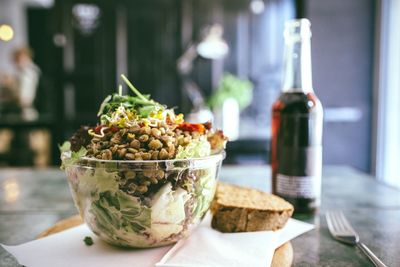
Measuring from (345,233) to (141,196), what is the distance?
44cm

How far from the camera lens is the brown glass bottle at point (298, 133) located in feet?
3.02

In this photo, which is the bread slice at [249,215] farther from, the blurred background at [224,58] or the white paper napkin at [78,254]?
the blurred background at [224,58]

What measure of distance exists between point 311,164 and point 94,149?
1.69 feet

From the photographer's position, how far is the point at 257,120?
4184 mm

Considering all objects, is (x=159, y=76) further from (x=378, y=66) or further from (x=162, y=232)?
(x=162, y=232)

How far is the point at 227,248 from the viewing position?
690mm

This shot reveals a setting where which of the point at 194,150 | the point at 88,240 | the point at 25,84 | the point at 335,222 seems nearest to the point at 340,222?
the point at 335,222

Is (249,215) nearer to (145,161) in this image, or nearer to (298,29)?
(145,161)

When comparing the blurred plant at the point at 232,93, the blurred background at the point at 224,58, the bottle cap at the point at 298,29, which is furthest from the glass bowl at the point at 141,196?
the blurred background at the point at 224,58

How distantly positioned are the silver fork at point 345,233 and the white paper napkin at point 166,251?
0.09 meters

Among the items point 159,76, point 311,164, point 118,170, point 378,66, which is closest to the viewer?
→ point 118,170

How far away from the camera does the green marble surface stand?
703 mm

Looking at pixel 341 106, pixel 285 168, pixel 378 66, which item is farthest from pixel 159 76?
pixel 285 168

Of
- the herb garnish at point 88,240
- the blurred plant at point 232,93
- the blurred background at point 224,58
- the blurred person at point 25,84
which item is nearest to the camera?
the herb garnish at point 88,240
